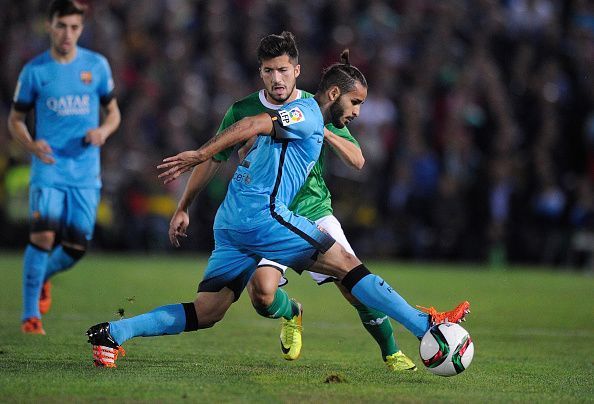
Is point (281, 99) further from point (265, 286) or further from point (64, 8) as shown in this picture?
point (64, 8)

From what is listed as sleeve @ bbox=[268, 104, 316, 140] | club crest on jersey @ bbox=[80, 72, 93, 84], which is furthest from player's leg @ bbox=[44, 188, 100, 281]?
sleeve @ bbox=[268, 104, 316, 140]

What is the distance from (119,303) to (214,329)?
89.1 inches

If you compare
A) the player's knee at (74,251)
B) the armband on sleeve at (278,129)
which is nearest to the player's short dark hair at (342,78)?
the armband on sleeve at (278,129)

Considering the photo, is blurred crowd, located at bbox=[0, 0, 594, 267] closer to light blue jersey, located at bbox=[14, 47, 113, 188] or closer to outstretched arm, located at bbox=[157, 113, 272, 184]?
light blue jersey, located at bbox=[14, 47, 113, 188]

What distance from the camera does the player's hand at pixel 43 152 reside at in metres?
9.74

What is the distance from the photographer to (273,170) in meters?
7.03

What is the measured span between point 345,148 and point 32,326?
3.37 meters

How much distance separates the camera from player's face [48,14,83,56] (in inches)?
388

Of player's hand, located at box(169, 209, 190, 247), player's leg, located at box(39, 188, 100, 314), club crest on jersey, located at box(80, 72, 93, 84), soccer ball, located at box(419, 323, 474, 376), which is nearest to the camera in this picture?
soccer ball, located at box(419, 323, 474, 376)

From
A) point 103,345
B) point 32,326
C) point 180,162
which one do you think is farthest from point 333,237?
point 32,326

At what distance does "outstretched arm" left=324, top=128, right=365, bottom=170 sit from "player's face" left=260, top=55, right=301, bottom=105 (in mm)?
390

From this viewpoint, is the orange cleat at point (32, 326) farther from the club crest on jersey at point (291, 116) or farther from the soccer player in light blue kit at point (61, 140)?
the club crest on jersey at point (291, 116)

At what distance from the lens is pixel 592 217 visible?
61.2 ft

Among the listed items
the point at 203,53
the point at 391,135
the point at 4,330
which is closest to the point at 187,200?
→ the point at 4,330
